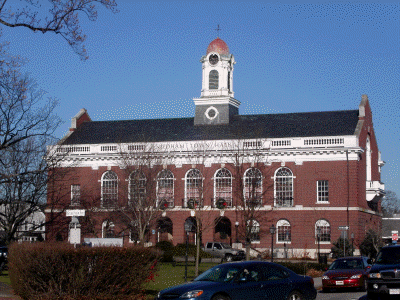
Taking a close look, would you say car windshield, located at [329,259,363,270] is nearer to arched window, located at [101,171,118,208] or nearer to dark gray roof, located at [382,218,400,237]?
arched window, located at [101,171,118,208]

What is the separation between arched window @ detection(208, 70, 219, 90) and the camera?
69.9 meters

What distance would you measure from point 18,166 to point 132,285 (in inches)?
1074

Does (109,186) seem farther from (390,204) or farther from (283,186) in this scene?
(390,204)

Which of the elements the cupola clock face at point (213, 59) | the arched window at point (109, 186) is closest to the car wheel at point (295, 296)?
the arched window at point (109, 186)

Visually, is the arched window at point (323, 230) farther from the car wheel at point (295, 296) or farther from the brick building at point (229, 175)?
the car wheel at point (295, 296)

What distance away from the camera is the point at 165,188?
64.7 metres

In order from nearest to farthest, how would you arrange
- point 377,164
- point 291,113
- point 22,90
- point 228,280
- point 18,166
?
point 228,280, point 22,90, point 18,166, point 291,113, point 377,164

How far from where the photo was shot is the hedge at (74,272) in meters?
19.8

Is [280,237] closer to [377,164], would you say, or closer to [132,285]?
[377,164]

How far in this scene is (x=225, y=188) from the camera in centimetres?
6488

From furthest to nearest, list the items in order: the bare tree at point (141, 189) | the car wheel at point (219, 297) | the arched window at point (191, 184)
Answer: the arched window at point (191, 184) → the bare tree at point (141, 189) → the car wheel at point (219, 297)

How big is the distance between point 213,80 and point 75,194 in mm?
18322

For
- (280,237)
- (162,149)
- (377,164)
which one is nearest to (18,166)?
(162,149)

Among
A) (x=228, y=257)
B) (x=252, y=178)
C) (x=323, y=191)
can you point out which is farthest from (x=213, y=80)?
(x=228, y=257)
